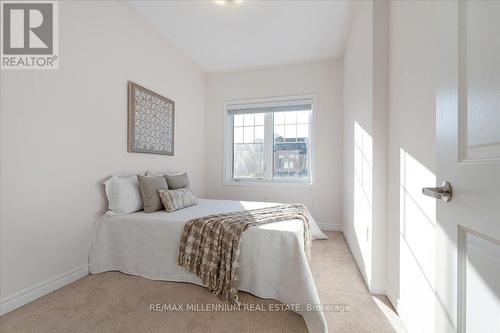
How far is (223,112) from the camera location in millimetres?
4301

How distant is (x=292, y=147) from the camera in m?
4.05

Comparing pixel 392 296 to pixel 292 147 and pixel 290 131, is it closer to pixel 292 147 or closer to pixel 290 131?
pixel 292 147

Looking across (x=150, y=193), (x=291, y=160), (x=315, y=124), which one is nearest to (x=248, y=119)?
(x=291, y=160)

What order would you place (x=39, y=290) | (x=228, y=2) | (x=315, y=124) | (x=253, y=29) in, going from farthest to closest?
(x=315, y=124), (x=253, y=29), (x=228, y=2), (x=39, y=290)

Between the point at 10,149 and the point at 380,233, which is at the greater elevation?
the point at 10,149

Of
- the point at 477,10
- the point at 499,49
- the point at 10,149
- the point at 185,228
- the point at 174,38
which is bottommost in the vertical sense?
the point at 185,228

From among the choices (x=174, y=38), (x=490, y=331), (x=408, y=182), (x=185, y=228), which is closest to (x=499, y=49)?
(x=490, y=331)

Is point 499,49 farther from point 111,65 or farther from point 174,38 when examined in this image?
point 174,38

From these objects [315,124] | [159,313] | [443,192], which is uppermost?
[315,124]

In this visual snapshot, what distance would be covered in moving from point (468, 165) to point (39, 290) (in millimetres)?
2718

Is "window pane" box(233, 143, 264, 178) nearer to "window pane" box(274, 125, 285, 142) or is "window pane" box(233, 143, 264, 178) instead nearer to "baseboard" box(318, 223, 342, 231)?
"window pane" box(274, 125, 285, 142)

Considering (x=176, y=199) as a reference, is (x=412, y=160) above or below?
above

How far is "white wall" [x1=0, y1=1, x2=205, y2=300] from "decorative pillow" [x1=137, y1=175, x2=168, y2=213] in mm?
329

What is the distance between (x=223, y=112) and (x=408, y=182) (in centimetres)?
341
